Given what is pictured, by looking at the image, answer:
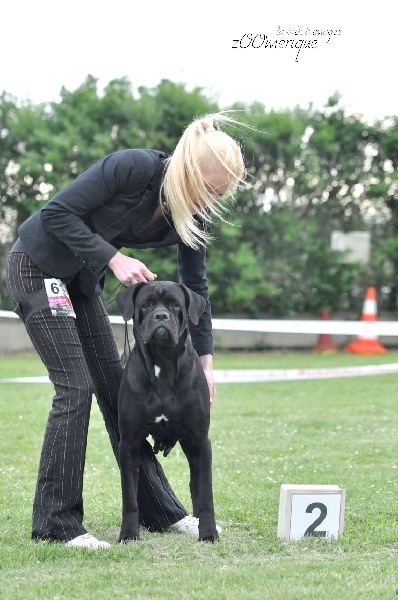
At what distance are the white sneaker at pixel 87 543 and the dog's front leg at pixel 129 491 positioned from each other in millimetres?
126

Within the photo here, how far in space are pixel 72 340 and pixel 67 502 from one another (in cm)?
65

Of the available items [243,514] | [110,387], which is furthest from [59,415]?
[243,514]

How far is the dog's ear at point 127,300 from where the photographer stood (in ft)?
11.4

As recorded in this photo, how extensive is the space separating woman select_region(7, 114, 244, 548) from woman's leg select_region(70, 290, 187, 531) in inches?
4.1

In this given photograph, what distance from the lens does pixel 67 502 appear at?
11.5ft

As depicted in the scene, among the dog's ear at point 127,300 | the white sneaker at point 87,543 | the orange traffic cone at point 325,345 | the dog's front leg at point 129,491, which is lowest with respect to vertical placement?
the orange traffic cone at point 325,345

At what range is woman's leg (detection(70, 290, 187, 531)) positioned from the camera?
3.77 metres

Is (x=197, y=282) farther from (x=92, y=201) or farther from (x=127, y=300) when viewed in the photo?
(x=92, y=201)

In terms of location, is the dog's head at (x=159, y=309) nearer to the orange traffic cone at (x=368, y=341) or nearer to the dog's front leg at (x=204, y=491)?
the dog's front leg at (x=204, y=491)

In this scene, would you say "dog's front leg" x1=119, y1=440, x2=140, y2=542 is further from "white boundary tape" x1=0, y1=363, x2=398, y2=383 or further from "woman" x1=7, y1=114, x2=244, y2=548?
"white boundary tape" x1=0, y1=363, x2=398, y2=383

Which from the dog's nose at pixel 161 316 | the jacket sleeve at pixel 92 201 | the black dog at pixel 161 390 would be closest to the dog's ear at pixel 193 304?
the black dog at pixel 161 390

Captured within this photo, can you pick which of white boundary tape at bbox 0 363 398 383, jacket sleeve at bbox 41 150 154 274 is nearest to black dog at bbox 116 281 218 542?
jacket sleeve at bbox 41 150 154 274

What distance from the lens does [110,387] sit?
3.82 meters

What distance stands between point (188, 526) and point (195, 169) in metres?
1.56
